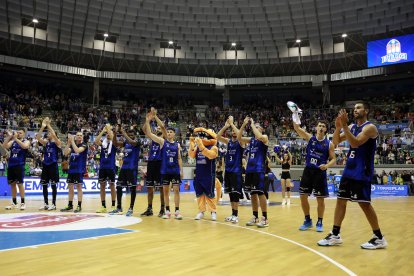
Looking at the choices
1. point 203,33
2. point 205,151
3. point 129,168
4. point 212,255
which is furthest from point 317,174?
point 203,33

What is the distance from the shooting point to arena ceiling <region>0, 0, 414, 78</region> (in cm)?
3309

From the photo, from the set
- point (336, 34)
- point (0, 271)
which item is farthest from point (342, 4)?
point (0, 271)

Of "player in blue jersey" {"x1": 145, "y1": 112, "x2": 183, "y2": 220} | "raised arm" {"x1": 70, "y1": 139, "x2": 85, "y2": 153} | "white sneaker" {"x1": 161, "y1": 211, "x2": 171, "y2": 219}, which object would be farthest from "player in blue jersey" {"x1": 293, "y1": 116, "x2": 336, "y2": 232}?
"raised arm" {"x1": 70, "y1": 139, "x2": 85, "y2": 153}

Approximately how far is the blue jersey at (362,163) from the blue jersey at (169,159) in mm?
5131

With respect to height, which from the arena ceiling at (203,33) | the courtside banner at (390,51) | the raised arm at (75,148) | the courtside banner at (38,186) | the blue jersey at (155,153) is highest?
the arena ceiling at (203,33)

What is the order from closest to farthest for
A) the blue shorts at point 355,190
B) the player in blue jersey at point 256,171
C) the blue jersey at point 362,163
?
the blue shorts at point 355,190 < the blue jersey at point 362,163 < the player in blue jersey at point 256,171

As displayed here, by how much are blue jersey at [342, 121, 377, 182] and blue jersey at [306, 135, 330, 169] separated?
2.00m

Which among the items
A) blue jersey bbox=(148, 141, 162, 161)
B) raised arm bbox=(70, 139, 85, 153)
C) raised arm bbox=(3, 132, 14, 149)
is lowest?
blue jersey bbox=(148, 141, 162, 161)

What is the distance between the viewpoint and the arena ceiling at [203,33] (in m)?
33.1

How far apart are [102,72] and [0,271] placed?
35242 mm

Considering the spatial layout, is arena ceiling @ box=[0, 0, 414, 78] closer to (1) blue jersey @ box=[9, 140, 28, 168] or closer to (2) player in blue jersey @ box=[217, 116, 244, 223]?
(1) blue jersey @ box=[9, 140, 28, 168]

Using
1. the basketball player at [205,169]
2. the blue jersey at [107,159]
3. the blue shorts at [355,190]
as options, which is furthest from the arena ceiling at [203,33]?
the blue shorts at [355,190]

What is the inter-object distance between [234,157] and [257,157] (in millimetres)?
922

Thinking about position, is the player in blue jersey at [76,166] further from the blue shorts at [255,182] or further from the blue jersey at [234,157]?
the blue shorts at [255,182]
